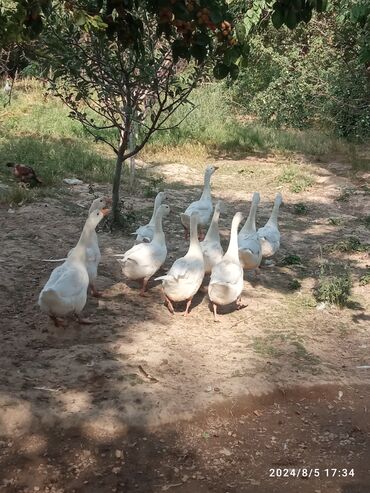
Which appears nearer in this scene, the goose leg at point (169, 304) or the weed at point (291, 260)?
the goose leg at point (169, 304)

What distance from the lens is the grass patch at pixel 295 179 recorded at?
39.2 ft

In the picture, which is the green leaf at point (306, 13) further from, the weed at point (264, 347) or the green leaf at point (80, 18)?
the weed at point (264, 347)

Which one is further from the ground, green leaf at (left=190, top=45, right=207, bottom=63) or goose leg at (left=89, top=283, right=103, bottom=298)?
green leaf at (left=190, top=45, right=207, bottom=63)

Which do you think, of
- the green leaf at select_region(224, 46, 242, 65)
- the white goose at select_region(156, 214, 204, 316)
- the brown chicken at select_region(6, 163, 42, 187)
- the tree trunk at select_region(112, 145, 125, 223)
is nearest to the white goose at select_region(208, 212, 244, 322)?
the white goose at select_region(156, 214, 204, 316)

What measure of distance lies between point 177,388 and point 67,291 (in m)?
1.28

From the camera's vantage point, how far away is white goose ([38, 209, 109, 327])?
523cm

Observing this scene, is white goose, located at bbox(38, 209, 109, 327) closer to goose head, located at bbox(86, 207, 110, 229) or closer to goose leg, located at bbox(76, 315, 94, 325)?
goose leg, located at bbox(76, 315, 94, 325)

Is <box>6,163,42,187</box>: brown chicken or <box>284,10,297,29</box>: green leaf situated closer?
<box>284,10,297,29</box>: green leaf

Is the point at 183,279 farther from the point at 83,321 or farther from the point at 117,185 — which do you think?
the point at 117,185

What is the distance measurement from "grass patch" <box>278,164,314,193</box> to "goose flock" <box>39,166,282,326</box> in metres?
4.60

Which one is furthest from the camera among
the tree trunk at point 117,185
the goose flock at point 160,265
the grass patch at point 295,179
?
the grass patch at point 295,179

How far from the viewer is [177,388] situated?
4750 mm

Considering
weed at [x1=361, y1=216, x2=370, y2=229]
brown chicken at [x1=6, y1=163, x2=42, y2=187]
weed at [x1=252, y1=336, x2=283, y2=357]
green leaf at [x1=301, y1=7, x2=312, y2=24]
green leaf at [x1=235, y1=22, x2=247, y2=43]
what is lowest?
weed at [x1=252, y1=336, x2=283, y2=357]

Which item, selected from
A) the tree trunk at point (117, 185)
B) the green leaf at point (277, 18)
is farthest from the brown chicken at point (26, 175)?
the green leaf at point (277, 18)
